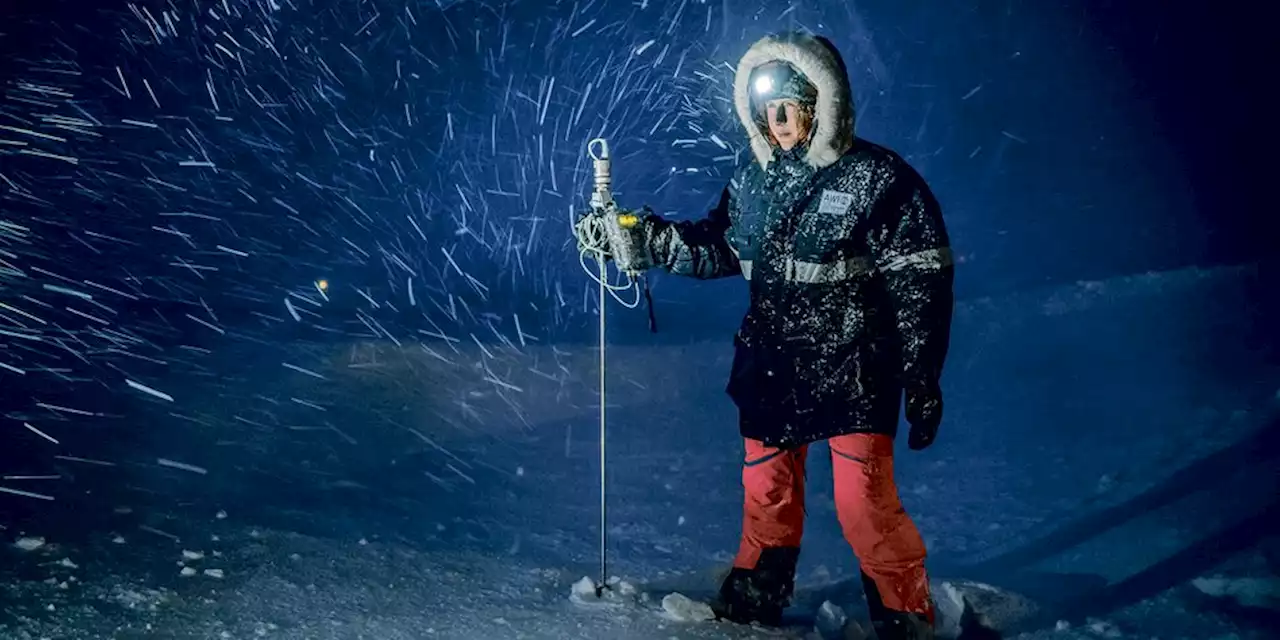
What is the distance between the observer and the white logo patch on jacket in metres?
3.01

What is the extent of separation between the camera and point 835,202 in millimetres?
3023

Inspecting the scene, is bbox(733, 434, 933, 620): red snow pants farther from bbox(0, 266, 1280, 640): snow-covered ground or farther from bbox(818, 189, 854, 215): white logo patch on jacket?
bbox(818, 189, 854, 215): white logo patch on jacket

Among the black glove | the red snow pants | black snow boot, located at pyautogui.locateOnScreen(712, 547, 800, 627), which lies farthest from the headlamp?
black snow boot, located at pyautogui.locateOnScreen(712, 547, 800, 627)

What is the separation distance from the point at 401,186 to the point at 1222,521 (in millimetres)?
9750

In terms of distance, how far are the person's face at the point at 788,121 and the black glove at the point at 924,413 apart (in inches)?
35.8

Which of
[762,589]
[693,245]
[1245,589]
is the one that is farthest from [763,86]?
[1245,589]

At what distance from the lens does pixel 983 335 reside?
8.73 m

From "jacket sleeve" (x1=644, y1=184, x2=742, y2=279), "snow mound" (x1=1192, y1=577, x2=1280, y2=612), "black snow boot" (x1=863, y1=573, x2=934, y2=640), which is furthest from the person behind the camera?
"snow mound" (x1=1192, y1=577, x2=1280, y2=612)

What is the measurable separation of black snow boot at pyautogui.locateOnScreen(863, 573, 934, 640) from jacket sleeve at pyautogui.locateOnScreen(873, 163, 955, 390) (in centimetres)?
75

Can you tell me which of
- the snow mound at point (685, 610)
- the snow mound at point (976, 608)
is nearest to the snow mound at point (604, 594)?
the snow mound at point (685, 610)

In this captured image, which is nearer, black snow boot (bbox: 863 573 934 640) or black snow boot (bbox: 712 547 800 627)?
black snow boot (bbox: 863 573 934 640)

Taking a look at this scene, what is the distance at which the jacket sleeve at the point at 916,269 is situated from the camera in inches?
118

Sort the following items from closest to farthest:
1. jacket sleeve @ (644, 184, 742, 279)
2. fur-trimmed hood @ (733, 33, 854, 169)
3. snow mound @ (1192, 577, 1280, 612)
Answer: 1. fur-trimmed hood @ (733, 33, 854, 169)
2. jacket sleeve @ (644, 184, 742, 279)
3. snow mound @ (1192, 577, 1280, 612)

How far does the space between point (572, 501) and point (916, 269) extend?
2.68m
